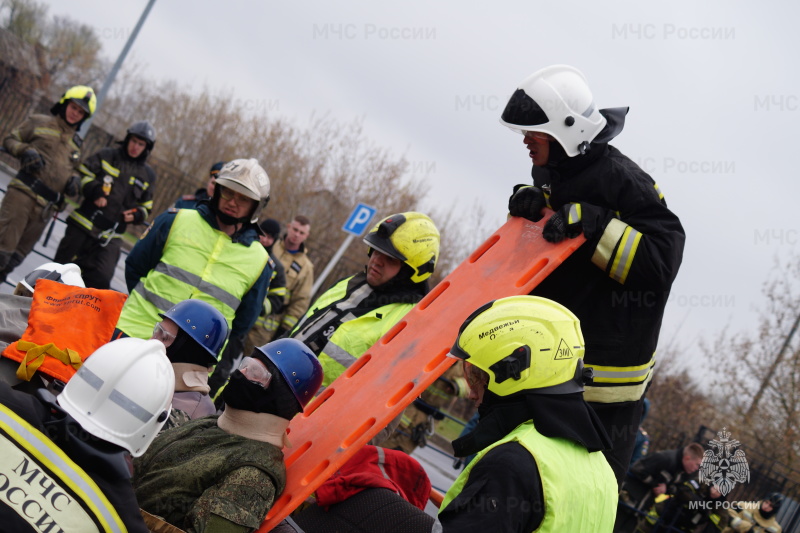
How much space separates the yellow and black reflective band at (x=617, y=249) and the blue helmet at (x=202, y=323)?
184cm

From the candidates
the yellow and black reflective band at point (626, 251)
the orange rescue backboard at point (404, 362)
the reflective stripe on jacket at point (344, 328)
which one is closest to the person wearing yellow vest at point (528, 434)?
the orange rescue backboard at point (404, 362)

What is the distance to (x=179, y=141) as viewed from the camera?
29.2 metres

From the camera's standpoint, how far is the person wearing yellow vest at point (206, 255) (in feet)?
15.9

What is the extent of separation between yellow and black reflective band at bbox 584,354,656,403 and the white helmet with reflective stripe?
76.4 inches

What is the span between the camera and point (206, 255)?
5.00 m

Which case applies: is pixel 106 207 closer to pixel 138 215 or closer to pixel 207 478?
pixel 138 215

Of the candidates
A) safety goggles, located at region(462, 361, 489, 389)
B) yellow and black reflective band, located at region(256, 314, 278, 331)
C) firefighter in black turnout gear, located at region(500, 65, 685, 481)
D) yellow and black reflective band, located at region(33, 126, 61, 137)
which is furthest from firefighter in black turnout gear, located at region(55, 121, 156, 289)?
safety goggles, located at region(462, 361, 489, 389)

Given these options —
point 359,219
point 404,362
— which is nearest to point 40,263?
point 359,219

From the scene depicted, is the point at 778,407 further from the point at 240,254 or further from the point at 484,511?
the point at 484,511

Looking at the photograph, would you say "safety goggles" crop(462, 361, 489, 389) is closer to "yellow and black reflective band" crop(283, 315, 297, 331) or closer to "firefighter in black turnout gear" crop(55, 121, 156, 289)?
"firefighter in black turnout gear" crop(55, 121, 156, 289)

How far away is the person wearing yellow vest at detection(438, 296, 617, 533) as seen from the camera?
7.67ft

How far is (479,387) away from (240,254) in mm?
2730

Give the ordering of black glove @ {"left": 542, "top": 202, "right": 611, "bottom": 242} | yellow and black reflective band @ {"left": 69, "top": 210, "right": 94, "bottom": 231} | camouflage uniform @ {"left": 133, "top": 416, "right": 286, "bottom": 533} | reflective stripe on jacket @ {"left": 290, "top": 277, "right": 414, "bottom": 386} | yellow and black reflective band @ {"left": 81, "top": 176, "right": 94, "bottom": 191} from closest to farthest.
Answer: camouflage uniform @ {"left": 133, "top": 416, "right": 286, "bottom": 533} < black glove @ {"left": 542, "top": 202, "right": 611, "bottom": 242} < reflective stripe on jacket @ {"left": 290, "top": 277, "right": 414, "bottom": 386} < yellow and black reflective band @ {"left": 69, "top": 210, "right": 94, "bottom": 231} < yellow and black reflective band @ {"left": 81, "top": 176, "right": 94, "bottom": 191}

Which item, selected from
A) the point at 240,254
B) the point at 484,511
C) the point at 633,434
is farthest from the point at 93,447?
the point at 240,254
